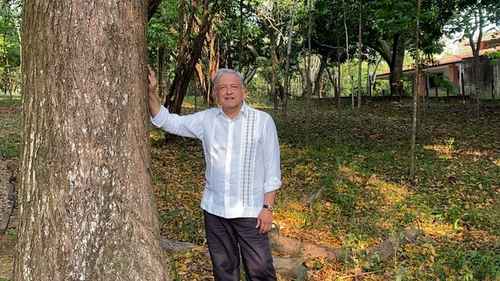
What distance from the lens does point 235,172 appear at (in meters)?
3.07

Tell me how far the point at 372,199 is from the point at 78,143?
529 centimetres

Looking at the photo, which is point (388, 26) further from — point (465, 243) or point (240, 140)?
point (240, 140)

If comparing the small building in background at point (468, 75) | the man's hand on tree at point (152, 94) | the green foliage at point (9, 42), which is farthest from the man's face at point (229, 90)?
the green foliage at point (9, 42)

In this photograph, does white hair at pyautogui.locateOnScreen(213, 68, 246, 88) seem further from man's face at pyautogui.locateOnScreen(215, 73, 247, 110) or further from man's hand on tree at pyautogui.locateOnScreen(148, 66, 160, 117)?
man's hand on tree at pyautogui.locateOnScreen(148, 66, 160, 117)

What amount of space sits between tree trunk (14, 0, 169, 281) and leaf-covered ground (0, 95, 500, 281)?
73.2 inches

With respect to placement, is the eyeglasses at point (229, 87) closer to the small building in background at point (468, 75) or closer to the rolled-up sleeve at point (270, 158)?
the rolled-up sleeve at point (270, 158)

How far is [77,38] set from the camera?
7.68ft

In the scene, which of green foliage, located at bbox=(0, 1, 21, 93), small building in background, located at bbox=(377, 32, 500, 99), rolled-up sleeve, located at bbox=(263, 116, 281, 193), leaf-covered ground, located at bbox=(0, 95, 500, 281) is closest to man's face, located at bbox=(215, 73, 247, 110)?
rolled-up sleeve, located at bbox=(263, 116, 281, 193)

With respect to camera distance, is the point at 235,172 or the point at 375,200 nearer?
the point at 235,172

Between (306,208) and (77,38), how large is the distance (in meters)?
4.81

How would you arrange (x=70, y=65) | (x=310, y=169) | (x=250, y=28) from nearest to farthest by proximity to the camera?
(x=70, y=65) → (x=310, y=169) → (x=250, y=28)

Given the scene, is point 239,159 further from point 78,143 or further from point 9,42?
point 9,42

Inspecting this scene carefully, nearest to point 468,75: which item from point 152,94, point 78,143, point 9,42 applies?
point 9,42

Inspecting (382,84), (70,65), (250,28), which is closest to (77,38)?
(70,65)
